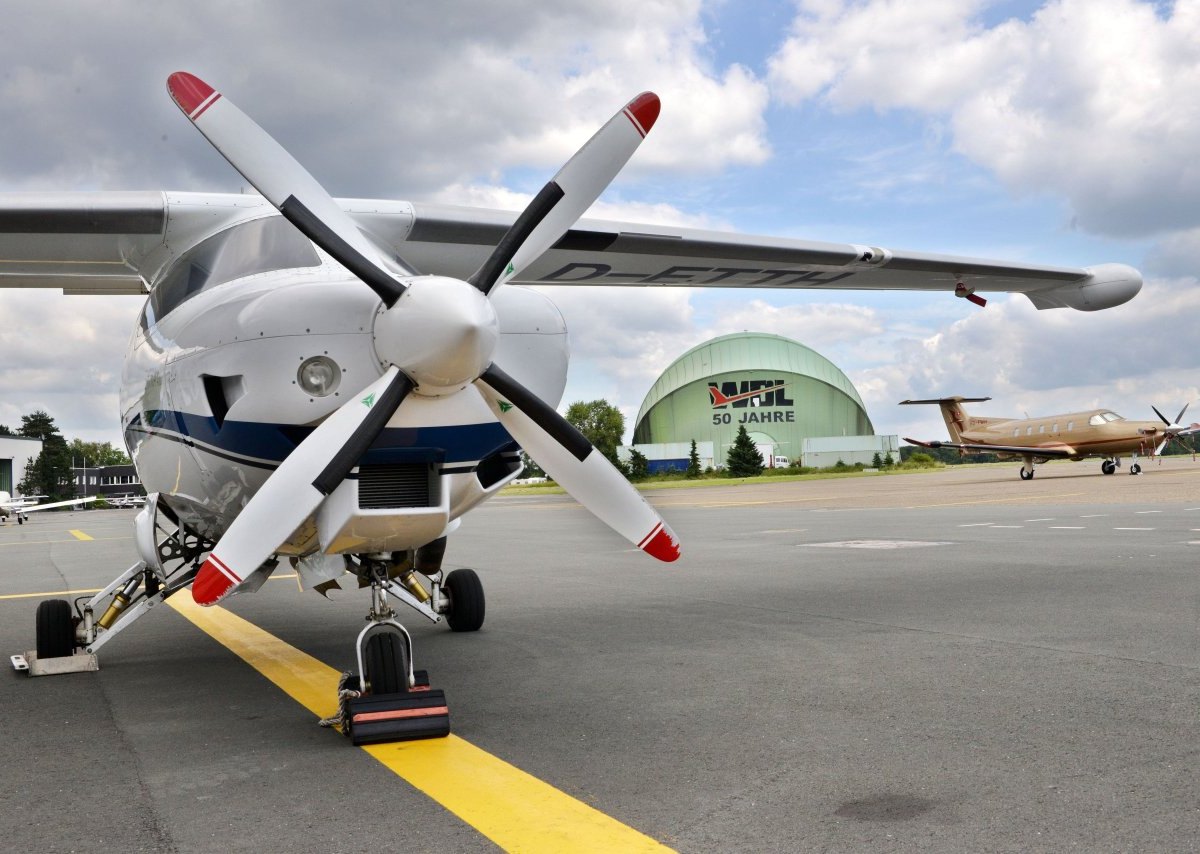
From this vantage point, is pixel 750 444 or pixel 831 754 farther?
pixel 750 444

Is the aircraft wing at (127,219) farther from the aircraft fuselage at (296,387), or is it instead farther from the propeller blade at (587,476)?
the propeller blade at (587,476)

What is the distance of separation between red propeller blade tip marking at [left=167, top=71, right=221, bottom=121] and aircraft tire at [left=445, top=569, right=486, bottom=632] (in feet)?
14.3

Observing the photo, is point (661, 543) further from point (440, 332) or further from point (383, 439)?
point (440, 332)

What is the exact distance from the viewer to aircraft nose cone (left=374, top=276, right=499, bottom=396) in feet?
13.3

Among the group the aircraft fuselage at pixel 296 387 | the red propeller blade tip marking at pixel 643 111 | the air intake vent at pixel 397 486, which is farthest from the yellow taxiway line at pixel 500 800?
the red propeller blade tip marking at pixel 643 111

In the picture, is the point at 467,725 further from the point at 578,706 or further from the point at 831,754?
the point at 831,754

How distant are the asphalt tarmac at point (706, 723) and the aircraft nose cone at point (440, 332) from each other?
63.9 inches

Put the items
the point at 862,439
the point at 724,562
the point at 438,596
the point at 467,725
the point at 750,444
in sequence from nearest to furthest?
the point at 467,725
the point at 438,596
the point at 724,562
the point at 750,444
the point at 862,439

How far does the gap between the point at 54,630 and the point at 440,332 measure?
437 centimetres

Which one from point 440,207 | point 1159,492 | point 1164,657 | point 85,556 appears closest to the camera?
point 1164,657

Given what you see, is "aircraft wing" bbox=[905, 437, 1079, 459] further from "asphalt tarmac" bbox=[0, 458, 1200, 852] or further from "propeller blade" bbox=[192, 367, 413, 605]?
"propeller blade" bbox=[192, 367, 413, 605]

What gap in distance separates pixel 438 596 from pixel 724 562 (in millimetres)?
6048

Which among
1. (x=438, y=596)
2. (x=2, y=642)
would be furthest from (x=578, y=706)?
(x=2, y=642)

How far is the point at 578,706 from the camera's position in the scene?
17.0ft
